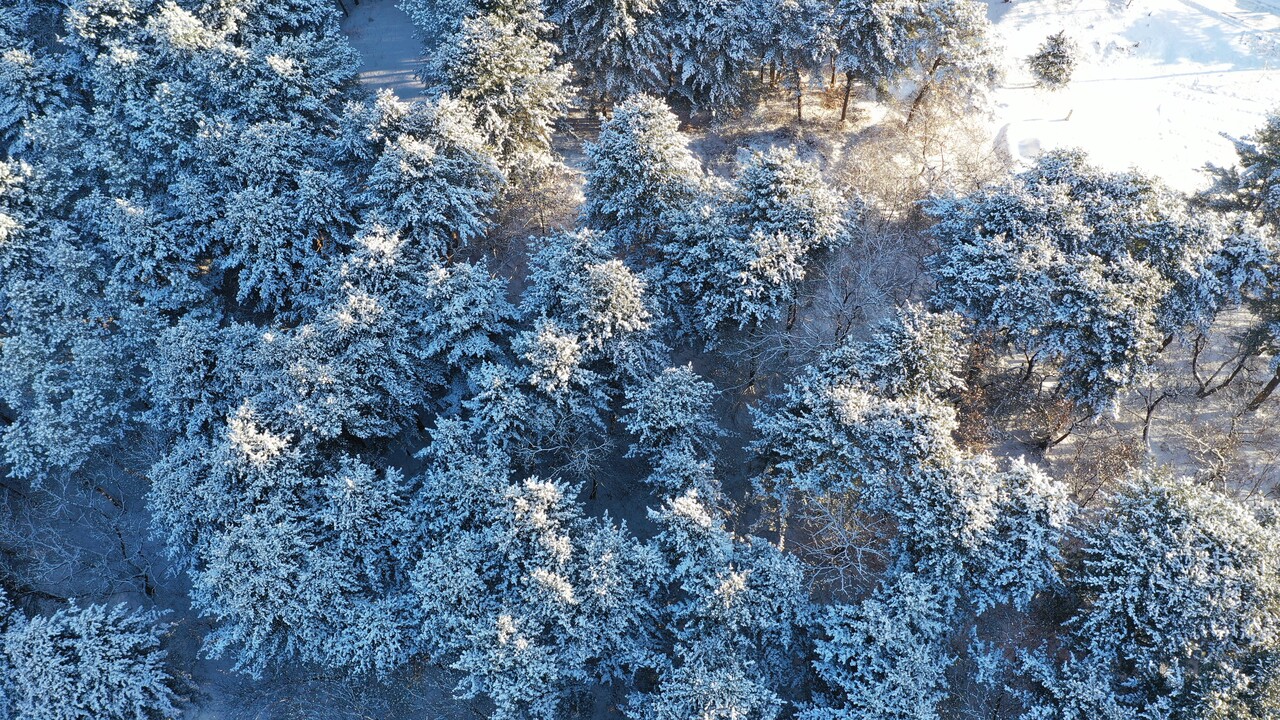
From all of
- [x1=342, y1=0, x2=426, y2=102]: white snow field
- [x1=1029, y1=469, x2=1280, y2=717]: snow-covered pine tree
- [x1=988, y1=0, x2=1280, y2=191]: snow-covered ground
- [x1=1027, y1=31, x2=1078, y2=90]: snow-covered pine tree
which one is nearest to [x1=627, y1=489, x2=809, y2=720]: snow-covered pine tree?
[x1=1029, y1=469, x2=1280, y2=717]: snow-covered pine tree

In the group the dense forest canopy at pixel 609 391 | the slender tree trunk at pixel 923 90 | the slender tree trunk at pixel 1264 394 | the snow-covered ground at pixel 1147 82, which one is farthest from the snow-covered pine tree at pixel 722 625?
A: the snow-covered ground at pixel 1147 82

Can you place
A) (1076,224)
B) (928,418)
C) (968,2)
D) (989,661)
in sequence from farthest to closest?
(968,2)
(1076,224)
(928,418)
(989,661)

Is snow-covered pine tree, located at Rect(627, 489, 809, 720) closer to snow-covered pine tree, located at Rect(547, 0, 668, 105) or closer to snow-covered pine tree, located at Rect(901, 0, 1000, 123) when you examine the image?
snow-covered pine tree, located at Rect(547, 0, 668, 105)

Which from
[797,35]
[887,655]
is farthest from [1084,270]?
[797,35]

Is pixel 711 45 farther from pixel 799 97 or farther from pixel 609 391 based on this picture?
pixel 609 391

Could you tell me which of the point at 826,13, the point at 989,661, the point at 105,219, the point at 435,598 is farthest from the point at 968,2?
the point at 105,219

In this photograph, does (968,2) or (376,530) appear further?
(968,2)

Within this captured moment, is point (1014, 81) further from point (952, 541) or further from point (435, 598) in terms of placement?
point (435, 598)
